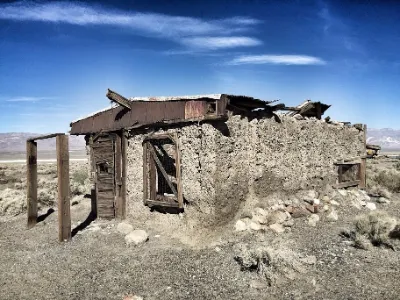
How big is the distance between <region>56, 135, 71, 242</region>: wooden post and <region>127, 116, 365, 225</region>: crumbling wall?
1.57m

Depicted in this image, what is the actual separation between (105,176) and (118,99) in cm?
223

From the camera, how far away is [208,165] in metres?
6.88

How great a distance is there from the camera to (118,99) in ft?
28.1

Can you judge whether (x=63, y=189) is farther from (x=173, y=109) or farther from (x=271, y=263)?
(x=271, y=263)

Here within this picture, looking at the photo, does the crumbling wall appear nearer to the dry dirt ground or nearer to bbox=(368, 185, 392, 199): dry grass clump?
the dry dirt ground

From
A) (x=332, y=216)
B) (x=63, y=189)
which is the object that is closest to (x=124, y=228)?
(x=63, y=189)

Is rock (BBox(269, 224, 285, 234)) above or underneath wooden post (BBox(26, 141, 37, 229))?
underneath

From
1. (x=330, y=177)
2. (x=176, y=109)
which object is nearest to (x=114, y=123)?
(x=176, y=109)

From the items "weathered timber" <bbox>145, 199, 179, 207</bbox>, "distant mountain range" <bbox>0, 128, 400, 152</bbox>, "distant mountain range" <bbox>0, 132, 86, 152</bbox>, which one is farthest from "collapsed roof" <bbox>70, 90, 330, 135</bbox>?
"distant mountain range" <bbox>0, 132, 86, 152</bbox>

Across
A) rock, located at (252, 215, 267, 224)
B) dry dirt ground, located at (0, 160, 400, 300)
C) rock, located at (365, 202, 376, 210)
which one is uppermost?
rock, located at (252, 215, 267, 224)

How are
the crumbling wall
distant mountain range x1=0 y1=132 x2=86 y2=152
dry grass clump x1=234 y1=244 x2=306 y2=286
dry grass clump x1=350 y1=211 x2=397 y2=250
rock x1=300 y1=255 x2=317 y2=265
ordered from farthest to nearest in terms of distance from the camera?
distant mountain range x1=0 y1=132 x2=86 y2=152, the crumbling wall, dry grass clump x1=350 y1=211 x2=397 y2=250, rock x1=300 y1=255 x2=317 y2=265, dry grass clump x1=234 y1=244 x2=306 y2=286

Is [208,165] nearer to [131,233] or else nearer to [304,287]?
[131,233]

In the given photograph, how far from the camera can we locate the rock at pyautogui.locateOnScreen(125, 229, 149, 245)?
725 cm

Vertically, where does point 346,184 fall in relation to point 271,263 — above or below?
above
